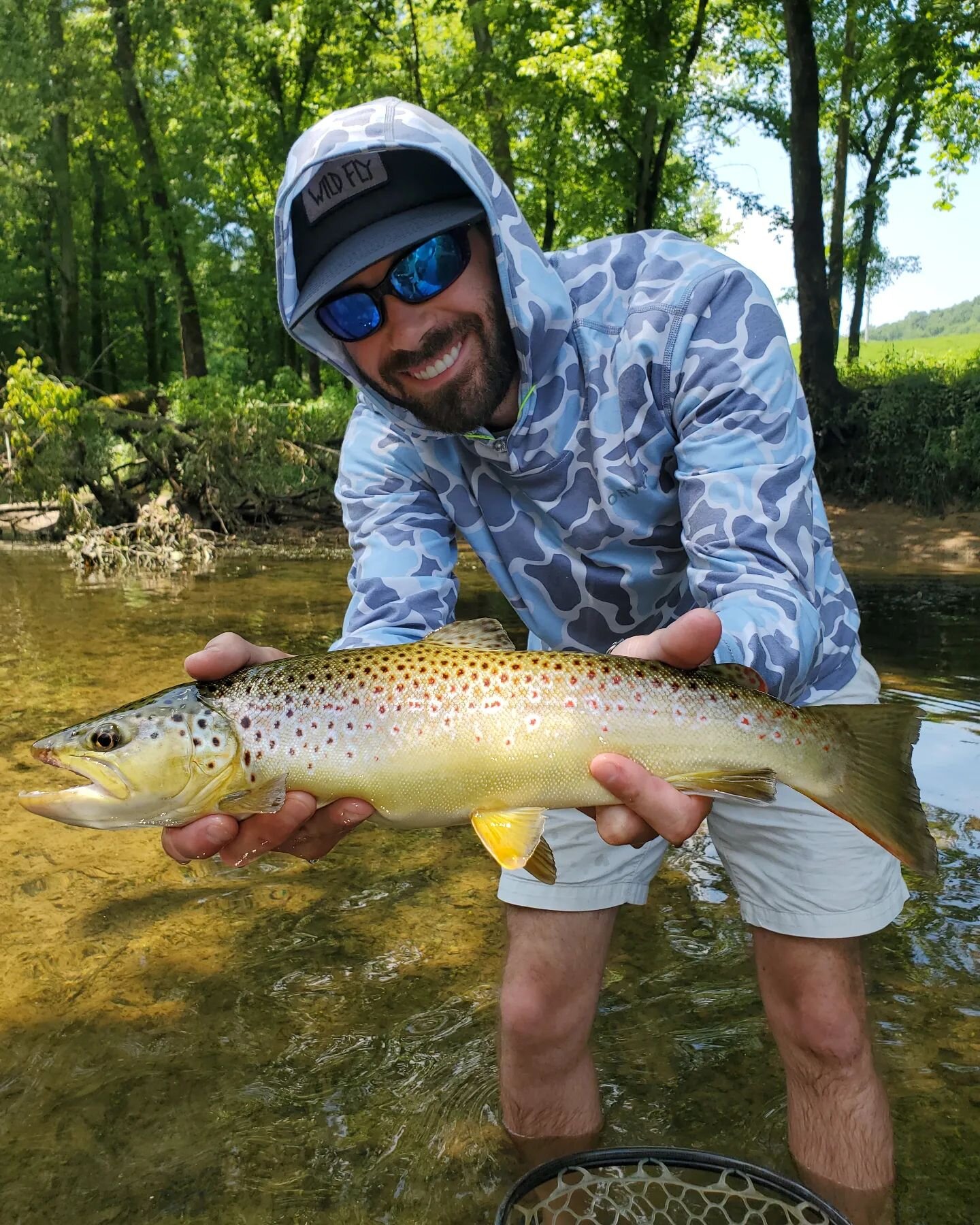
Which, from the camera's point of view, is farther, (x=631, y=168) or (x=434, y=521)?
(x=631, y=168)

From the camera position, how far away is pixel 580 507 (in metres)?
3.08

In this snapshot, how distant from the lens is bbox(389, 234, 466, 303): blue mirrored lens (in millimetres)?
3061

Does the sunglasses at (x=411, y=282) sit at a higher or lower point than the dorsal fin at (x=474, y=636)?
higher

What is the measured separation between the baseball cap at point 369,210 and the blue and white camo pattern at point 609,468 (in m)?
0.08

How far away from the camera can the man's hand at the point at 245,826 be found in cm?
254

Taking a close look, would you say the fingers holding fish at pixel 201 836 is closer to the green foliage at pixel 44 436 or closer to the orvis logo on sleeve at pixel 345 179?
the orvis logo on sleeve at pixel 345 179

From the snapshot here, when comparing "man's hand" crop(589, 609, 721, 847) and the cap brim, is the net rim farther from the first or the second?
the cap brim

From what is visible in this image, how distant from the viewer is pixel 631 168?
24.0m

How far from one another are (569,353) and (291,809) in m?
1.59

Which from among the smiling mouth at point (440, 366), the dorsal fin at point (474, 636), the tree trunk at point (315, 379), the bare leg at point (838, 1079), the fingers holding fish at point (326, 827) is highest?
the tree trunk at point (315, 379)

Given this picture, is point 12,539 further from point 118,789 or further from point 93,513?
point 118,789

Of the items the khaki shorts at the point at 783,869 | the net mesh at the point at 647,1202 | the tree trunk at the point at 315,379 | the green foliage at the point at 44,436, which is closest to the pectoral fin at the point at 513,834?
the khaki shorts at the point at 783,869

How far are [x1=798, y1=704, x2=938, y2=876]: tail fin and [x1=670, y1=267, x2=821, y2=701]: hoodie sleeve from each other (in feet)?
0.66

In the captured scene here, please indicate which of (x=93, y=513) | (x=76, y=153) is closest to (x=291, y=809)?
(x=93, y=513)
